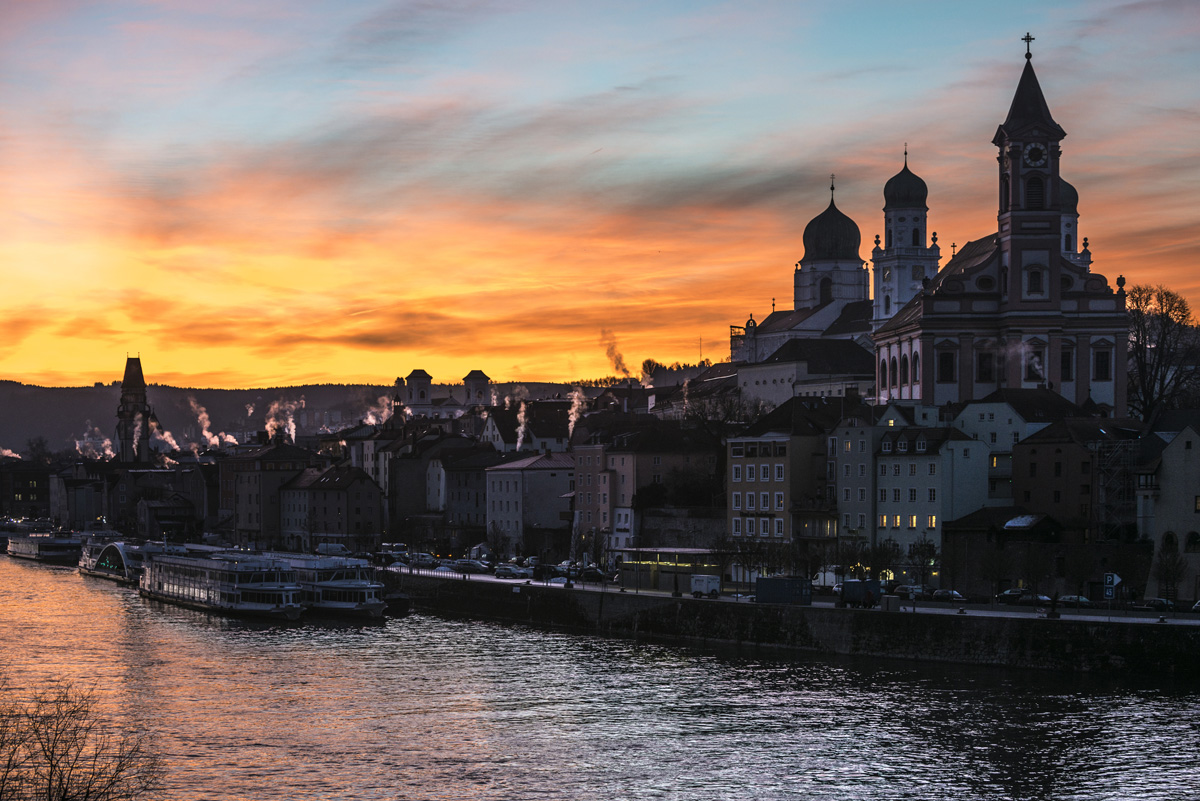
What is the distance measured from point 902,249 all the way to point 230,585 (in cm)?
8424

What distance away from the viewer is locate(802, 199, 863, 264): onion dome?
178375 mm

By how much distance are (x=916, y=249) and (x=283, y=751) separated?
393 ft

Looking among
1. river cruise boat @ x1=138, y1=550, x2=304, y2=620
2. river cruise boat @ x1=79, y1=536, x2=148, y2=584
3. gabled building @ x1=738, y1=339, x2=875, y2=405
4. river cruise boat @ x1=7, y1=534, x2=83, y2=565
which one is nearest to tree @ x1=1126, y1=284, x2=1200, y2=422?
gabled building @ x1=738, y1=339, x2=875, y2=405

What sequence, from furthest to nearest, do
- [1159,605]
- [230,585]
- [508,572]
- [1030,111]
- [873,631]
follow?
1. [1030,111]
2. [230,585]
3. [508,572]
4. [1159,605]
5. [873,631]

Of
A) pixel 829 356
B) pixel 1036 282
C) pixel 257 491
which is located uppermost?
pixel 1036 282

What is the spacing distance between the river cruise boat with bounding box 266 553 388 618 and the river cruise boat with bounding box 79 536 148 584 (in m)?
28.1

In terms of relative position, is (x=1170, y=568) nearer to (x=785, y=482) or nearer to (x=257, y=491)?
(x=785, y=482)

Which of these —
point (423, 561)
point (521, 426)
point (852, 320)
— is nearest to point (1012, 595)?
point (423, 561)

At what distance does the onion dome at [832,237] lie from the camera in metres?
178

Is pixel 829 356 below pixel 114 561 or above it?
above

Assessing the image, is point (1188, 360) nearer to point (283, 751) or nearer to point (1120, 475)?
point (1120, 475)

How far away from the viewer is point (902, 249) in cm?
15762

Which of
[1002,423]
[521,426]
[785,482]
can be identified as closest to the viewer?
[1002,423]

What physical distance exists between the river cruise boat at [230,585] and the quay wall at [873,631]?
14918 millimetres
